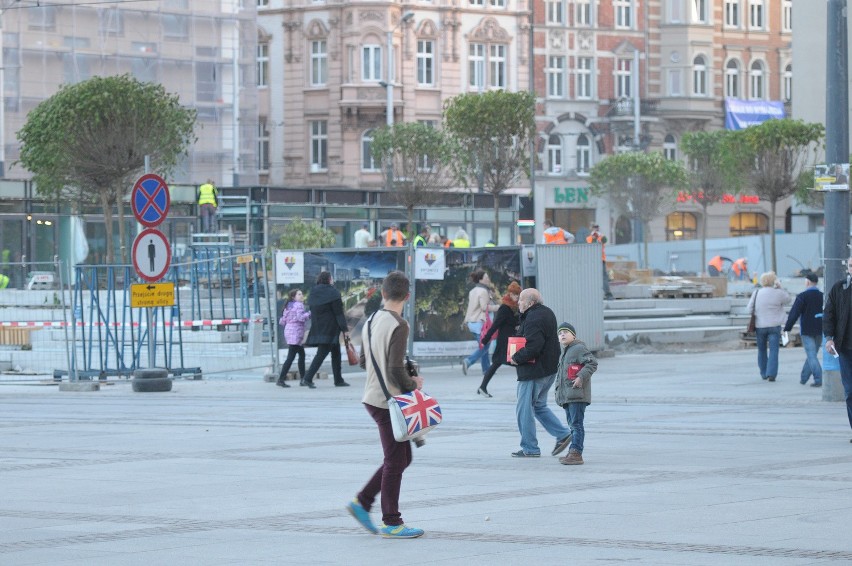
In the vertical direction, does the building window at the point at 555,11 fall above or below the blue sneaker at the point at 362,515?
above

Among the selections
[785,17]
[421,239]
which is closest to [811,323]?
[421,239]

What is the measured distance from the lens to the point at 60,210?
54.3 metres

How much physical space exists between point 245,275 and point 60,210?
25.3 metres

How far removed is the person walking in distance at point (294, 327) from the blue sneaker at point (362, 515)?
15.5 m

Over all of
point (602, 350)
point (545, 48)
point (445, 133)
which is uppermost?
point (545, 48)

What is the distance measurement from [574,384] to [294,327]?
1193 centimetres

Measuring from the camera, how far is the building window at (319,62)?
7131 centimetres

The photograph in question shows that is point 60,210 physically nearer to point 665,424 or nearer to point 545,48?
point 545,48

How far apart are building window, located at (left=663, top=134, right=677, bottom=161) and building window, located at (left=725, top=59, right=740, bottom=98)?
3.66 meters

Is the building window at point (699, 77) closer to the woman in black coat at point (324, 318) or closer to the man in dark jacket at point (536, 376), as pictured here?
the woman in black coat at point (324, 318)

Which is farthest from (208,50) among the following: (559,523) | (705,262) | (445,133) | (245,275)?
(559,523)

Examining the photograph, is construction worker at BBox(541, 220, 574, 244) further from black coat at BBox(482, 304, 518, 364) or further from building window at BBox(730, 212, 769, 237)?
building window at BBox(730, 212, 769, 237)

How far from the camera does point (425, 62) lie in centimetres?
7256

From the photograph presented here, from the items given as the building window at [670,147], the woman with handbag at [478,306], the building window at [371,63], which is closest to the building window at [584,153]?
the building window at [670,147]
